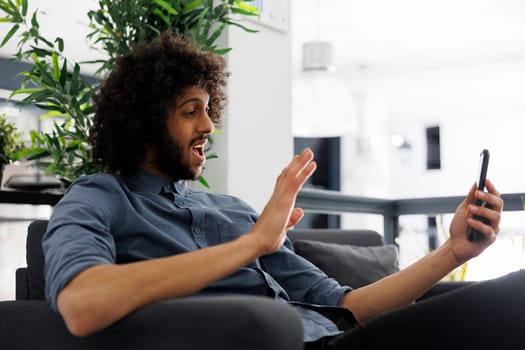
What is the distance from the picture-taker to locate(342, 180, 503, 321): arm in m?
1.40

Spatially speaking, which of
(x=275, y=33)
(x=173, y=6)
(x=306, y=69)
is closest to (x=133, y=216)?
(x=173, y=6)

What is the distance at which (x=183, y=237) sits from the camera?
1.46 m

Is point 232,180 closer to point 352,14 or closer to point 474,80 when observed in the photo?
point 352,14

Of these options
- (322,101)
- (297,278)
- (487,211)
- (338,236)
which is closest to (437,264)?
(487,211)

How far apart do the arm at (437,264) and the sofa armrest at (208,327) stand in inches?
22.2

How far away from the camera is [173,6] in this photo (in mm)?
2229

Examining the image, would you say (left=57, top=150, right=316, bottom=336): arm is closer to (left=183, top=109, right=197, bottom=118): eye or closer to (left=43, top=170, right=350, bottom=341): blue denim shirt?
(left=43, top=170, right=350, bottom=341): blue denim shirt

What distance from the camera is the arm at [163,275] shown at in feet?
3.34

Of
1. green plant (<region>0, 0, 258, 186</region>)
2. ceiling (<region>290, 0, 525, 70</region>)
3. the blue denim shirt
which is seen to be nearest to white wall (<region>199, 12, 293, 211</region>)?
green plant (<region>0, 0, 258, 186</region>)

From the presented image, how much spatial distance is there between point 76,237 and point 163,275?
17 cm

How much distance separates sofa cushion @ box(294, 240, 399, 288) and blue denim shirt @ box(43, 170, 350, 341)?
1.16 feet

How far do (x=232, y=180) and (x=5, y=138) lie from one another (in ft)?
5.19

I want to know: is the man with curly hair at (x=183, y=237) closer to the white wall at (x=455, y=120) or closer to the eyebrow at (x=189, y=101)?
the eyebrow at (x=189, y=101)

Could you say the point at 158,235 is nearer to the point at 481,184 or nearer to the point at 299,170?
the point at 299,170
